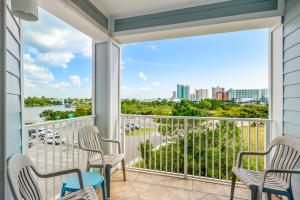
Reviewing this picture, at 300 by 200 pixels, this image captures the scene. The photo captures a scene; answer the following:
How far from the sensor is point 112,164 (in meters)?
2.22

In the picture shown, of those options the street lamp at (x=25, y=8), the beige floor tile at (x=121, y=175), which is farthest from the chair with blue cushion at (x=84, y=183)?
the street lamp at (x=25, y=8)

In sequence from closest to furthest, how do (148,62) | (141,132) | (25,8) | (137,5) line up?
(25,8) < (137,5) < (141,132) < (148,62)

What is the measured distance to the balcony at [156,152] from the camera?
6.82 feet

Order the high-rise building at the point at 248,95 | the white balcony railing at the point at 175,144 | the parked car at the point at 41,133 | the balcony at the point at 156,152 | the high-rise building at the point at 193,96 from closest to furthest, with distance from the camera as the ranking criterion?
the parked car at the point at 41,133, the balcony at the point at 156,152, the high-rise building at the point at 248,95, the white balcony railing at the point at 175,144, the high-rise building at the point at 193,96

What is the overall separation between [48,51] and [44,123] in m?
0.87

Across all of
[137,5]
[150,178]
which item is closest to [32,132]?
[150,178]

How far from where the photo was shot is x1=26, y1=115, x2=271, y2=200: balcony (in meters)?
2.08

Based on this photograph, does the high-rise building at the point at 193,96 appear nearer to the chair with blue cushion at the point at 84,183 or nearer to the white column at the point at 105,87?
the white column at the point at 105,87

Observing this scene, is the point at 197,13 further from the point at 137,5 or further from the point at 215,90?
the point at 215,90

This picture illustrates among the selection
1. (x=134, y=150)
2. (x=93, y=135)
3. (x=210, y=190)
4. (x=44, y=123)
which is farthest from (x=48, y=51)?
(x=210, y=190)

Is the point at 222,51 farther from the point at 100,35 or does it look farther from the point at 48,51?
the point at 48,51

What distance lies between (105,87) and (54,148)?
1237 millimetres

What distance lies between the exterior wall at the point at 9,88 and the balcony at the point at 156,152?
0.41m

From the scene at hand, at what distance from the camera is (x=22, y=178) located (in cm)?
123
